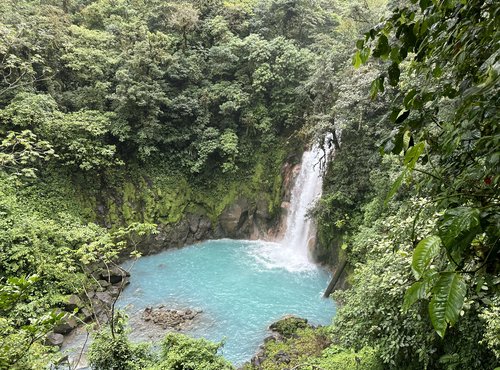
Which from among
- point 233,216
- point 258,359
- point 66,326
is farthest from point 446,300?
point 233,216

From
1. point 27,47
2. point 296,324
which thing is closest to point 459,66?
point 296,324

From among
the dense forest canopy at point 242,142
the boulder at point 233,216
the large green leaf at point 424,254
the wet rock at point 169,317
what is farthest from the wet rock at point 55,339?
the large green leaf at point 424,254

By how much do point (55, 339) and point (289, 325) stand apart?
5.97m

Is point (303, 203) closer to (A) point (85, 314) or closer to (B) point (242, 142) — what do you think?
(B) point (242, 142)

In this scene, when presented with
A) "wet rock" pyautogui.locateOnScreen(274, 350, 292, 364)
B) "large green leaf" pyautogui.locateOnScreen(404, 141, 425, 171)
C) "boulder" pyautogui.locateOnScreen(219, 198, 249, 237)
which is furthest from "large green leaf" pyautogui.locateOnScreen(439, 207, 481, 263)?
"boulder" pyautogui.locateOnScreen(219, 198, 249, 237)

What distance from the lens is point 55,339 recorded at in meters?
8.35

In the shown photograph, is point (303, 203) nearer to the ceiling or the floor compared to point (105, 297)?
nearer to the ceiling

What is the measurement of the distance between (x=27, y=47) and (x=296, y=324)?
12.2 m

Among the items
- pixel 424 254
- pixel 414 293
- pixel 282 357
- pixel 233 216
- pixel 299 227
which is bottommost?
pixel 282 357

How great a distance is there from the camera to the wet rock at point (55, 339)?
8.19 metres

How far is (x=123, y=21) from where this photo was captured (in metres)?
14.3

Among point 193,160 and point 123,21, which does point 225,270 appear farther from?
point 123,21

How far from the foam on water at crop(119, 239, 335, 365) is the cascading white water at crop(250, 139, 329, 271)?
0.44 ft

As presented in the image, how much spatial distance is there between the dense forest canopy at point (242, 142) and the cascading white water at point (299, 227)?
914 millimetres
